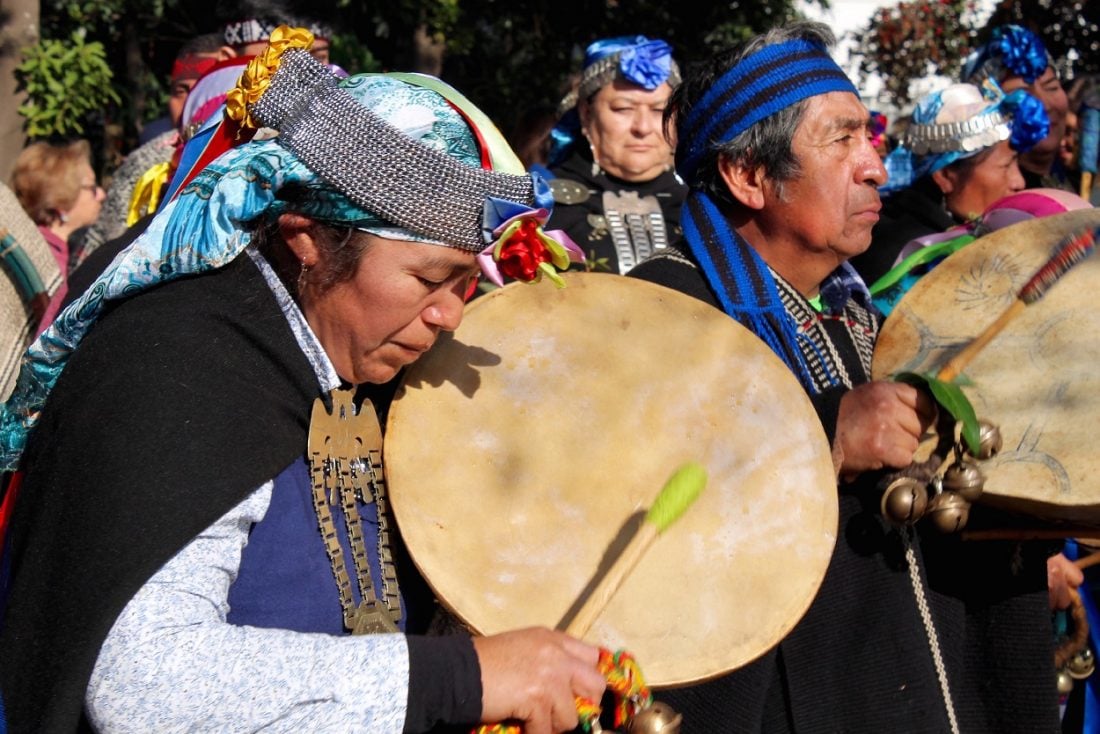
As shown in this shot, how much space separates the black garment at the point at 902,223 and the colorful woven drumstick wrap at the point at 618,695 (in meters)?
2.83

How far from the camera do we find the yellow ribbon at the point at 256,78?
198 centimetres

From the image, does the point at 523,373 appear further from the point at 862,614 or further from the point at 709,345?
the point at 862,614

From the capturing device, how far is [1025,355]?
2.62 meters

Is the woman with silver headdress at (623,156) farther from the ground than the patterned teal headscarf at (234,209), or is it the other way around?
the patterned teal headscarf at (234,209)

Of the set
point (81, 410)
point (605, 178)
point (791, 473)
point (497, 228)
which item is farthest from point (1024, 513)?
point (605, 178)

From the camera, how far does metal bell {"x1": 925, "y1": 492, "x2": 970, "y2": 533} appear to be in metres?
2.30

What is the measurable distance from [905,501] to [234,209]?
1.31 m

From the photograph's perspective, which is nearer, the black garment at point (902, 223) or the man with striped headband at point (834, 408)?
the man with striped headband at point (834, 408)

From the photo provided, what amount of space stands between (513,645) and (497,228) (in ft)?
2.12

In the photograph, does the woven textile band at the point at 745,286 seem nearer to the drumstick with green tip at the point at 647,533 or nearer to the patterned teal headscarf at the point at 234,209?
the drumstick with green tip at the point at 647,533

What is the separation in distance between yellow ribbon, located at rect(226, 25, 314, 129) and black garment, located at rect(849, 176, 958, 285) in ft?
9.28

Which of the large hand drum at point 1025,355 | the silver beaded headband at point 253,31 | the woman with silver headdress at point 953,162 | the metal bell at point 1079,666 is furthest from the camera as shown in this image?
the woman with silver headdress at point 953,162

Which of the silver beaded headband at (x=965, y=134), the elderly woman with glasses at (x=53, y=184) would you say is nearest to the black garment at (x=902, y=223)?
the silver beaded headband at (x=965, y=134)

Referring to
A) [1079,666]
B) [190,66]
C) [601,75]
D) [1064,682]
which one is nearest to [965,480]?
[1064,682]
